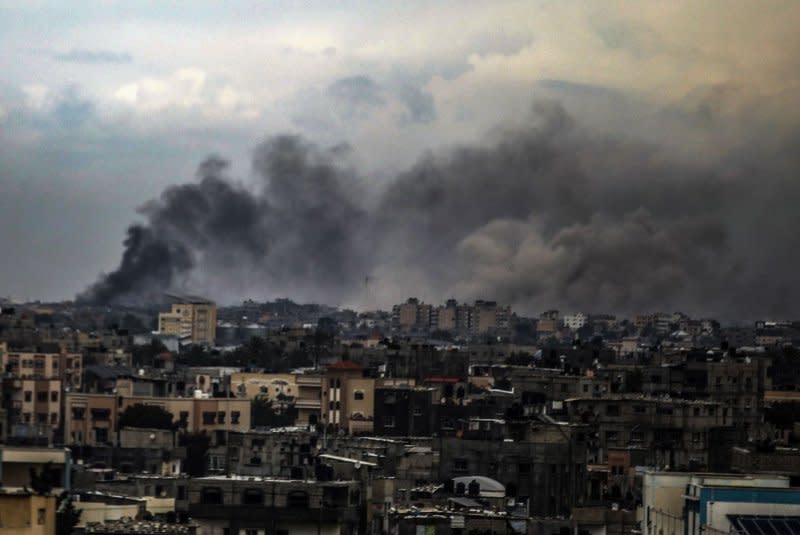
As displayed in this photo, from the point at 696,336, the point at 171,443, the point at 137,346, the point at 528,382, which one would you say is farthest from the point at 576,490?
the point at 696,336

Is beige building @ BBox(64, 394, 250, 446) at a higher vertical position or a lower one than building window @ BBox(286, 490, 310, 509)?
higher

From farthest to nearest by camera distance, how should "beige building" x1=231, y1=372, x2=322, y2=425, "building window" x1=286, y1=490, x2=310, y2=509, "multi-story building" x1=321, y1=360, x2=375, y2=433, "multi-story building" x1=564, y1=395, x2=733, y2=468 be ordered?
"beige building" x1=231, y1=372, x2=322, y2=425 < "multi-story building" x1=321, y1=360, x2=375, y2=433 < "multi-story building" x1=564, y1=395, x2=733, y2=468 < "building window" x1=286, y1=490, x2=310, y2=509

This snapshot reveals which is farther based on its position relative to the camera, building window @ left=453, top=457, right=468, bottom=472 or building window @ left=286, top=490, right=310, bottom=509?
building window @ left=453, top=457, right=468, bottom=472

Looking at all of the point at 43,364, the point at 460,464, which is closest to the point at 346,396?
the point at 43,364

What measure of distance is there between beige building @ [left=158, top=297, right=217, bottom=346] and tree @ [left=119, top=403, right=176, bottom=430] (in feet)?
346

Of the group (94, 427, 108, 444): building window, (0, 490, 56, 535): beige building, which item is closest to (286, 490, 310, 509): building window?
(0, 490, 56, 535): beige building

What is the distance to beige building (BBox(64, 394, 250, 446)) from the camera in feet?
244

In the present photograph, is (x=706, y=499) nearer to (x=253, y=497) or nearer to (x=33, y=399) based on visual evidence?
(x=253, y=497)

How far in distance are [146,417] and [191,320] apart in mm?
118361

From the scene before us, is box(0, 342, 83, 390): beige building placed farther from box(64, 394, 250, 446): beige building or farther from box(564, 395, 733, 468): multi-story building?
box(564, 395, 733, 468): multi-story building

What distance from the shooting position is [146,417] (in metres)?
74.9

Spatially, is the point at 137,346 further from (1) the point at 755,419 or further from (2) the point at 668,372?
(1) the point at 755,419

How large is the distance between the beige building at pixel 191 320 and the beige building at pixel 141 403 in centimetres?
10182

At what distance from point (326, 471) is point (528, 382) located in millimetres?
36335
